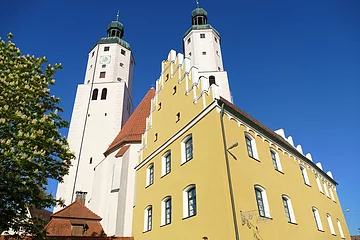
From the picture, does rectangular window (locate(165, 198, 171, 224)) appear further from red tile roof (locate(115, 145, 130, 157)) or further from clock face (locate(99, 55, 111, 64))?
clock face (locate(99, 55, 111, 64))

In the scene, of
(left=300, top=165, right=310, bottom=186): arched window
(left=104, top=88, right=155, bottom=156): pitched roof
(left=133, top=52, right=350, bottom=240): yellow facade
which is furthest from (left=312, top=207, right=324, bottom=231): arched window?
(left=104, top=88, right=155, bottom=156): pitched roof

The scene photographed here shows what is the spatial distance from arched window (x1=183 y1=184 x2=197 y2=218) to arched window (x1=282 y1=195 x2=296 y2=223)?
4721mm

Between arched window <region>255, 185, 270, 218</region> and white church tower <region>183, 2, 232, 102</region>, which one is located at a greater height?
white church tower <region>183, 2, 232, 102</region>

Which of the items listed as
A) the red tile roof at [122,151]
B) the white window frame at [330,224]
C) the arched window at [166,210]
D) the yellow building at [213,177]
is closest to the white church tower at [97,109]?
the red tile roof at [122,151]

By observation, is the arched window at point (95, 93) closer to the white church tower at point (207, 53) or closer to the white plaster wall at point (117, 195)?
the white church tower at point (207, 53)

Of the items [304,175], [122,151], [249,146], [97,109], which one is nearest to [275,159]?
[249,146]

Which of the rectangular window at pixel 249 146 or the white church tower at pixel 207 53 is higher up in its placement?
the white church tower at pixel 207 53

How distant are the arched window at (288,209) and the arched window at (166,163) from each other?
20.5ft

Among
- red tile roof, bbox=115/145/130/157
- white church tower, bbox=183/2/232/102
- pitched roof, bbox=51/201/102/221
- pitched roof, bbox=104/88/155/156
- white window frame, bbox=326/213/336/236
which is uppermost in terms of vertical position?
white church tower, bbox=183/2/232/102

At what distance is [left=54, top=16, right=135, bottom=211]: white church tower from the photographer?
94.1 ft

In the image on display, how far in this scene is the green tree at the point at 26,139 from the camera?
816 centimetres

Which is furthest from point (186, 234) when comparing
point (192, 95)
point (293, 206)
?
point (192, 95)

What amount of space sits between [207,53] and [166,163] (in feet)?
80.0

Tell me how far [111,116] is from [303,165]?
23.0 metres
